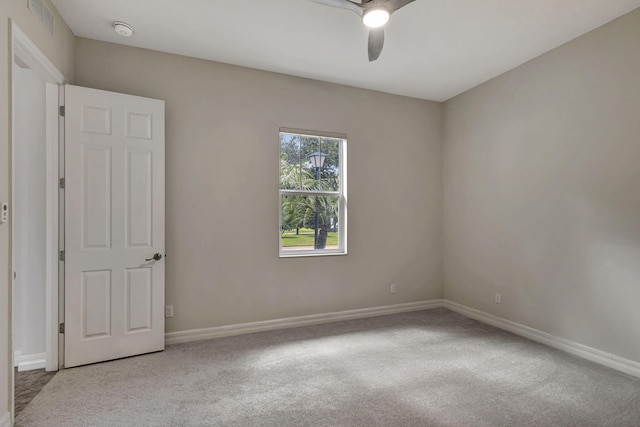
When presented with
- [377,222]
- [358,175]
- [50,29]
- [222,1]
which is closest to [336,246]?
[377,222]

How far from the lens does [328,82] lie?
393 centimetres

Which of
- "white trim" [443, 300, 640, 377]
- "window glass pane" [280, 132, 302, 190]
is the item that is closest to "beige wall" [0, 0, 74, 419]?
"window glass pane" [280, 132, 302, 190]

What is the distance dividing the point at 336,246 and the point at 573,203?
2.43 meters

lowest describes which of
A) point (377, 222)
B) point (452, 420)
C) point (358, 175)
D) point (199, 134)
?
point (452, 420)

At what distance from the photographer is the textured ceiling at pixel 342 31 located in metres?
2.54

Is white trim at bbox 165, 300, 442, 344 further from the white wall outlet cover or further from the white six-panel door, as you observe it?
the white wall outlet cover

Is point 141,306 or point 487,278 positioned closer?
point 141,306

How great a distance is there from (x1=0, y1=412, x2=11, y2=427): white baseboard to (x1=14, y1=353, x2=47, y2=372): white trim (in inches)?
34.7

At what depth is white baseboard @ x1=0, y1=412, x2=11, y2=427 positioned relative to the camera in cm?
187

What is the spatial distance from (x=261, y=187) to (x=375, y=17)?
212cm

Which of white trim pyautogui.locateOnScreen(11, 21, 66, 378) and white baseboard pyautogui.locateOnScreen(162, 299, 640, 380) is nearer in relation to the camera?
white trim pyautogui.locateOnScreen(11, 21, 66, 378)

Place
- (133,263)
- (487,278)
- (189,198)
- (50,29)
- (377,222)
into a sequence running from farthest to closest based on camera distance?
(377,222)
(487,278)
(189,198)
(133,263)
(50,29)

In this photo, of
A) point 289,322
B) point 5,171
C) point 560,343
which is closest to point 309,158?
point 289,322

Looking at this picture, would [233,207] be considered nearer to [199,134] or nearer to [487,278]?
[199,134]
